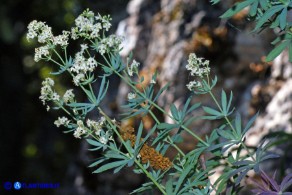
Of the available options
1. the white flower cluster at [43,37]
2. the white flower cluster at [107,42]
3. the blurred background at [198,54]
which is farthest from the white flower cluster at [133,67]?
the blurred background at [198,54]

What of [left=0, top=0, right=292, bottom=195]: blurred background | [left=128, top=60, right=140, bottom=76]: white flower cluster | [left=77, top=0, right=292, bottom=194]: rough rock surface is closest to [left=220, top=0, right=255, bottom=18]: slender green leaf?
[left=128, top=60, right=140, bottom=76]: white flower cluster

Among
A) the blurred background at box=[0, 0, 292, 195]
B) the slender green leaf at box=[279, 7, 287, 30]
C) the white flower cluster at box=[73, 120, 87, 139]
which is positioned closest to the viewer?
the slender green leaf at box=[279, 7, 287, 30]

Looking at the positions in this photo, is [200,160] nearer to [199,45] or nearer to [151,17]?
[199,45]

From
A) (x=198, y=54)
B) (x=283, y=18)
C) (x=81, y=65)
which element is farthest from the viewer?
(x=198, y=54)

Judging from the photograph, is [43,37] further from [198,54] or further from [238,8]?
[198,54]

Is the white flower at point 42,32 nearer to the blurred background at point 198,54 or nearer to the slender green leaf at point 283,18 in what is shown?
the slender green leaf at point 283,18

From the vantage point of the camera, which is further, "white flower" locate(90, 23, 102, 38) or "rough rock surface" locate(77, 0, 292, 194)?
"rough rock surface" locate(77, 0, 292, 194)

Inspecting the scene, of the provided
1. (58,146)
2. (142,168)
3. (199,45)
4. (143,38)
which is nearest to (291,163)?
(199,45)

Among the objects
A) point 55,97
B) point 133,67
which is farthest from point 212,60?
point 55,97

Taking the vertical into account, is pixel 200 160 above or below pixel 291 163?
above

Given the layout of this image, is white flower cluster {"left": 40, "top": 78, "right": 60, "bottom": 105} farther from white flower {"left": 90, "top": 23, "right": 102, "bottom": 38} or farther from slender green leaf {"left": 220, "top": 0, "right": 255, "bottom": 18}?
slender green leaf {"left": 220, "top": 0, "right": 255, "bottom": 18}

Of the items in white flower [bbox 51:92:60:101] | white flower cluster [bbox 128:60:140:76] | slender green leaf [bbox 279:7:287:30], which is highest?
white flower [bbox 51:92:60:101]
